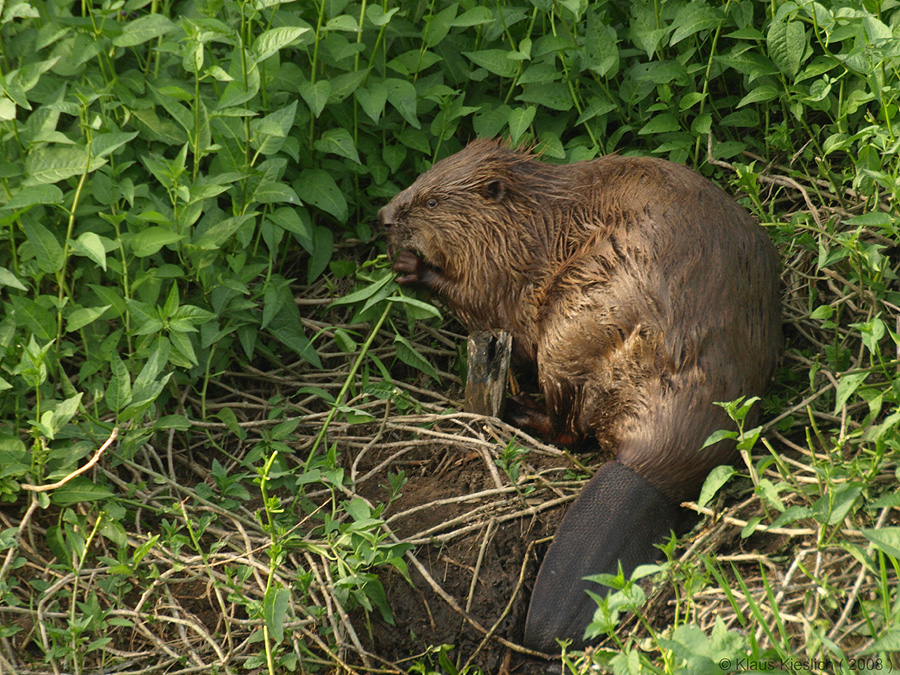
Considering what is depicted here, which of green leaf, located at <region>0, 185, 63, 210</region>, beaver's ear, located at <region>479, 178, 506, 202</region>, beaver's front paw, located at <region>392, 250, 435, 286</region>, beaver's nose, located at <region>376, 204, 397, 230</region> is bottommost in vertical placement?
beaver's front paw, located at <region>392, 250, 435, 286</region>

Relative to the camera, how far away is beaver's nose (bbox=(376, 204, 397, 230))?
291 cm

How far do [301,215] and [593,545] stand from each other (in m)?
1.47

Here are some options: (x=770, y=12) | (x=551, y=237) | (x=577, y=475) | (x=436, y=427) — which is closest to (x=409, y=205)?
(x=551, y=237)

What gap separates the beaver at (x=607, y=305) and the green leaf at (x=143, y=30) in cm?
88

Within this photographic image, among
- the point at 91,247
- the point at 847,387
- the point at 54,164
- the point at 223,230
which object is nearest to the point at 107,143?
the point at 54,164

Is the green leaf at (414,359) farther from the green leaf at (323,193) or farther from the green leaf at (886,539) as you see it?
the green leaf at (886,539)

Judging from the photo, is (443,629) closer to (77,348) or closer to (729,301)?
(729,301)

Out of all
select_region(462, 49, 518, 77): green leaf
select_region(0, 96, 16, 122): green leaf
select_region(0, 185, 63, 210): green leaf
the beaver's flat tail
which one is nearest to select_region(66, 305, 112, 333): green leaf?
select_region(0, 185, 63, 210): green leaf

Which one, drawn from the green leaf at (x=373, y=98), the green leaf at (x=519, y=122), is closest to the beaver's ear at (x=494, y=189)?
the green leaf at (x=519, y=122)

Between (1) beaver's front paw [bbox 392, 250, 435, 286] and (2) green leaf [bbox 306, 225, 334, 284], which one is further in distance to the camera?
(2) green leaf [bbox 306, 225, 334, 284]

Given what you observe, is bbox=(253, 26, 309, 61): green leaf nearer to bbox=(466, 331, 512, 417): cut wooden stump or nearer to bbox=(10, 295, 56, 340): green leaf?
bbox=(10, 295, 56, 340): green leaf

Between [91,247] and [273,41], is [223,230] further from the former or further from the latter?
[273,41]

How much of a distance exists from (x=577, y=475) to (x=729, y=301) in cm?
66

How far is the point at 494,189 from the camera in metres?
2.82
